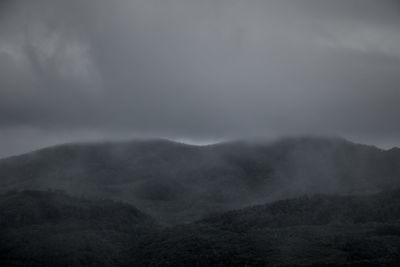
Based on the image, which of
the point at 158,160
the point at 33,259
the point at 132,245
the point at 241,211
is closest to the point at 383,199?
the point at 241,211

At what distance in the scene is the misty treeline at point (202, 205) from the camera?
68.3 metres

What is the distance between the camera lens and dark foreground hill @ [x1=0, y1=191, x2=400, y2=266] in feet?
215

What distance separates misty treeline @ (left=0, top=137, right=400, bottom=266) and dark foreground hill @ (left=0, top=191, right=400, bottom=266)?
0.61 feet

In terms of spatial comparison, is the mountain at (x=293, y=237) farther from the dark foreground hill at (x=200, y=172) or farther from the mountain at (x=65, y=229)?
the dark foreground hill at (x=200, y=172)

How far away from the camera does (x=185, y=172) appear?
143m

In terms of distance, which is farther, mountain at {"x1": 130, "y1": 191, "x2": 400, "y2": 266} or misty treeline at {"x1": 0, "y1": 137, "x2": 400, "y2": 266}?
misty treeline at {"x1": 0, "y1": 137, "x2": 400, "y2": 266}

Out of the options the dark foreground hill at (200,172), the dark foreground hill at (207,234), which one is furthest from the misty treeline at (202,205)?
the dark foreground hill at (200,172)

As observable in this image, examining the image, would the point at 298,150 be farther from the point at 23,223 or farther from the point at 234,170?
the point at 23,223

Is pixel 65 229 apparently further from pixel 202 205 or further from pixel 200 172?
pixel 200 172

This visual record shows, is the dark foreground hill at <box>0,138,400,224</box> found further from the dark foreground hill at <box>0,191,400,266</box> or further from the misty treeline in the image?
the dark foreground hill at <box>0,191,400,266</box>

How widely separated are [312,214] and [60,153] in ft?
285

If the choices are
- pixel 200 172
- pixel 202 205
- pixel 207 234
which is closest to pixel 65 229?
pixel 207 234

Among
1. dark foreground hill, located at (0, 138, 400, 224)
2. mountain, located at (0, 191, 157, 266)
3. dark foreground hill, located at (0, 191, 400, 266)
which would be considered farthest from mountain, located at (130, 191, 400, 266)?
dark foreground hill, located at (0, 138, 400, 224)

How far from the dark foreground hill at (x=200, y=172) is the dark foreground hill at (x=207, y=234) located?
19.8 metres
